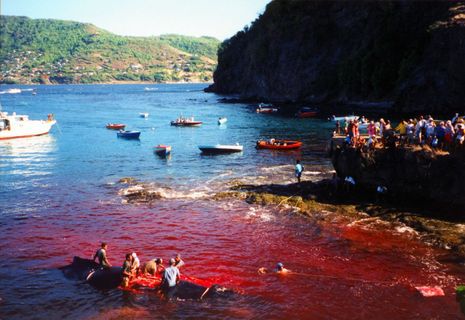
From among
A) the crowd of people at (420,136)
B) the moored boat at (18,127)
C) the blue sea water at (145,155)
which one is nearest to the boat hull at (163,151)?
the blue sea water at (145,155)

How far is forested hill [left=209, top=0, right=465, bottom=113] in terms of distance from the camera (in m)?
77.4

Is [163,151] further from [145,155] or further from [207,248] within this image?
[207,248]

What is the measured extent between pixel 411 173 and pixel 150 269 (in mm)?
18249

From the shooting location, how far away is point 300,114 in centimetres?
9350

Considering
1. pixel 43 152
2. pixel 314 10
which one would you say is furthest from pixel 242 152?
pixel 314 10

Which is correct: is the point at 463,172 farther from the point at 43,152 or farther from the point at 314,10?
the point at 314,10

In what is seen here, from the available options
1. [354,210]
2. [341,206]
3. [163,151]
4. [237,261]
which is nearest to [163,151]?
[163,151]

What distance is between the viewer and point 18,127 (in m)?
72.5

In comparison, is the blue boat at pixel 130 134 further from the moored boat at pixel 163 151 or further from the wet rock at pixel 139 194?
the wet rock at pixel 139 194

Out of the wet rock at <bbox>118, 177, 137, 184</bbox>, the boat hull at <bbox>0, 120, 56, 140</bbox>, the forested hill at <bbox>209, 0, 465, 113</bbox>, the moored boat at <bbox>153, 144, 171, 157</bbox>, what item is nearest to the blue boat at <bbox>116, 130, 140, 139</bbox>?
the boat hull at <bbox>0, 120, 56, 140</bbox>

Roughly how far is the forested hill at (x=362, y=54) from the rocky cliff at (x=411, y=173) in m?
46.9

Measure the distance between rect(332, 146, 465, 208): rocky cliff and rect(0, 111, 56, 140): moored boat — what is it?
185 feet

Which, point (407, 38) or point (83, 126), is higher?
point (407, 38)

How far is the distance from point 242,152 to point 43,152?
26.0m
